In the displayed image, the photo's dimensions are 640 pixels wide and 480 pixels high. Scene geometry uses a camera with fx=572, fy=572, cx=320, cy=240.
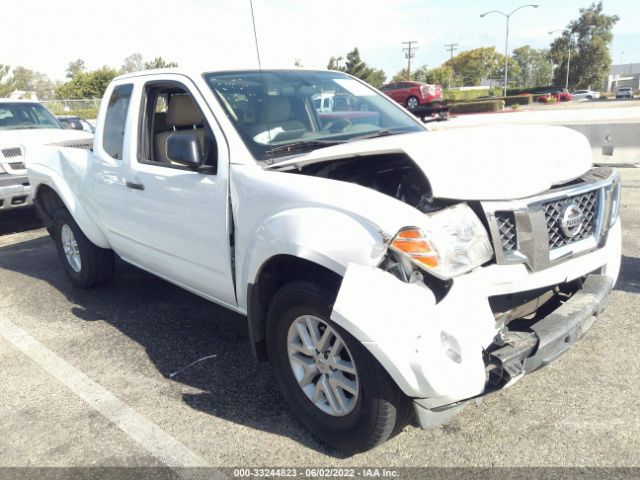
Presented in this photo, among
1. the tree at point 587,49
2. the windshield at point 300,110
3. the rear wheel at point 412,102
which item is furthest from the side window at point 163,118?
the tree at point 587,49

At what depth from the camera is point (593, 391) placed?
3225 mm

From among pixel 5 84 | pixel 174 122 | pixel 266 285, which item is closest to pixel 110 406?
pixel 266 285

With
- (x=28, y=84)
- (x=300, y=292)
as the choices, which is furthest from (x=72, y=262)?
(x=28, y=84)

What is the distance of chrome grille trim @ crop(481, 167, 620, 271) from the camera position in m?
2.57

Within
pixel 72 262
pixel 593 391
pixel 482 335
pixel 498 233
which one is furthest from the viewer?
pixel 72 262

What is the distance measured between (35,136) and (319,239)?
7.82 meters

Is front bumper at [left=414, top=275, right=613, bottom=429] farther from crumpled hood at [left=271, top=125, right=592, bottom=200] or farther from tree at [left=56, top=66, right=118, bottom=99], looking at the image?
tree at [left=56, top=66, right=118, bottom=99]

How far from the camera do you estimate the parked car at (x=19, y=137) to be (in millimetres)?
7988

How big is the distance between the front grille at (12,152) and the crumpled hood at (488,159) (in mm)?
6585

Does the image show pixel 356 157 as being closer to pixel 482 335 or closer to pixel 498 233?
pixel 498 233

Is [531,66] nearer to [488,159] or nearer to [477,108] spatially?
[477,108]

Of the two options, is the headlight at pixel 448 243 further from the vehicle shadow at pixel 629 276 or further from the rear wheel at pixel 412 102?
the rear wheel at pixel 412 102

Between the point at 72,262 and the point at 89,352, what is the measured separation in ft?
5.59

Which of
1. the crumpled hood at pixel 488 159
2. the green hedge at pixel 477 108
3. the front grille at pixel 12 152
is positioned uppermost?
the crumpled hood at pixel 488 159
